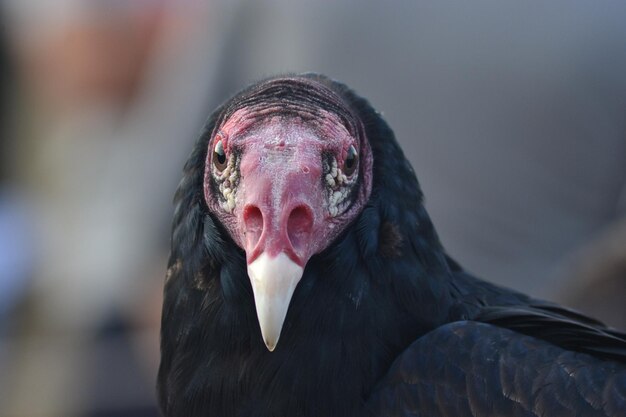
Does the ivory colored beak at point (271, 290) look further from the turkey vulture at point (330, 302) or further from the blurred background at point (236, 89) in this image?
the blurred background at point (236, 89)

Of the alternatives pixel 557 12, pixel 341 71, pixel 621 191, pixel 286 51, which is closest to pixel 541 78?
pixel 557 12

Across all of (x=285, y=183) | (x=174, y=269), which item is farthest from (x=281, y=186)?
(x=174, y=269)

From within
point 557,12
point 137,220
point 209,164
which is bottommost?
point 137,220

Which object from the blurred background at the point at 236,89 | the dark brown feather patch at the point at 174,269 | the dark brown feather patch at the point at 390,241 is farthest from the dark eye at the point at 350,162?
the blurred background at the point at 236,89

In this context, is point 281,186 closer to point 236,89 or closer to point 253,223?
point 253,223

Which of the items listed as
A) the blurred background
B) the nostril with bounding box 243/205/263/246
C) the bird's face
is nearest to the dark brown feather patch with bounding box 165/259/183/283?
the bird's face

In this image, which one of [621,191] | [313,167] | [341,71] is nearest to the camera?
[313,167]

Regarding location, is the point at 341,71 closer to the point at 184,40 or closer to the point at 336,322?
the point at 184,40
